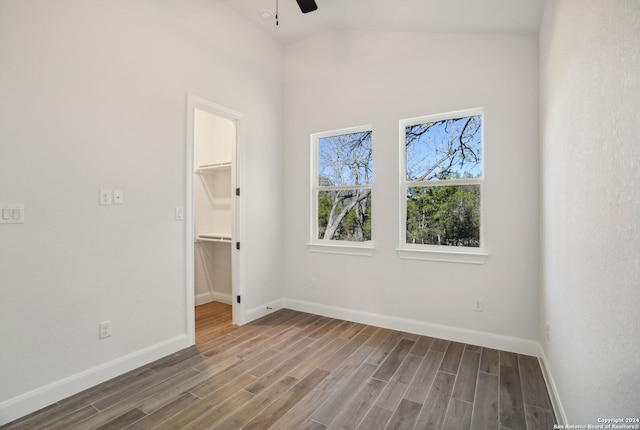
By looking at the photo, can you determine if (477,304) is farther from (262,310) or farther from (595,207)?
(262,310)

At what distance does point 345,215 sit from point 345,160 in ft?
2.23

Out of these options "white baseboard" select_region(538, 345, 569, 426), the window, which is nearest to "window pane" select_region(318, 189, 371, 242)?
the window

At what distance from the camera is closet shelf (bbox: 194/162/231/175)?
4.23 meters

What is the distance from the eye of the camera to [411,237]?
347 centimetres

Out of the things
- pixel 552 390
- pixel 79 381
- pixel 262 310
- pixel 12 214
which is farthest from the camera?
pixel 262 310

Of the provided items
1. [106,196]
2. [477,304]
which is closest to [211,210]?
[106,196]

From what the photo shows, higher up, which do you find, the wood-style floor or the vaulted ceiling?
the vaulted ceiling

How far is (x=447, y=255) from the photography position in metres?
3.18

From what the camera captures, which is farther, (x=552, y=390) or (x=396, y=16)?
(x=396, y=16)

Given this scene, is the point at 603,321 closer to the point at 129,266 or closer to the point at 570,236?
the point at 570,236

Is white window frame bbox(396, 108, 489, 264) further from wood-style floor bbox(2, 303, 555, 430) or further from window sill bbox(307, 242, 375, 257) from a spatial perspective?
wood-style floor bbox(2, 303, 555, 430)

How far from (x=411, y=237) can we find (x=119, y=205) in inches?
109

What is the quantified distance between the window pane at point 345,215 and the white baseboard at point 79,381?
80.9 inches

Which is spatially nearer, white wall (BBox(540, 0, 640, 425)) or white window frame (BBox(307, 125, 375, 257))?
white wall (BBox(540, 0, 640, 425))
